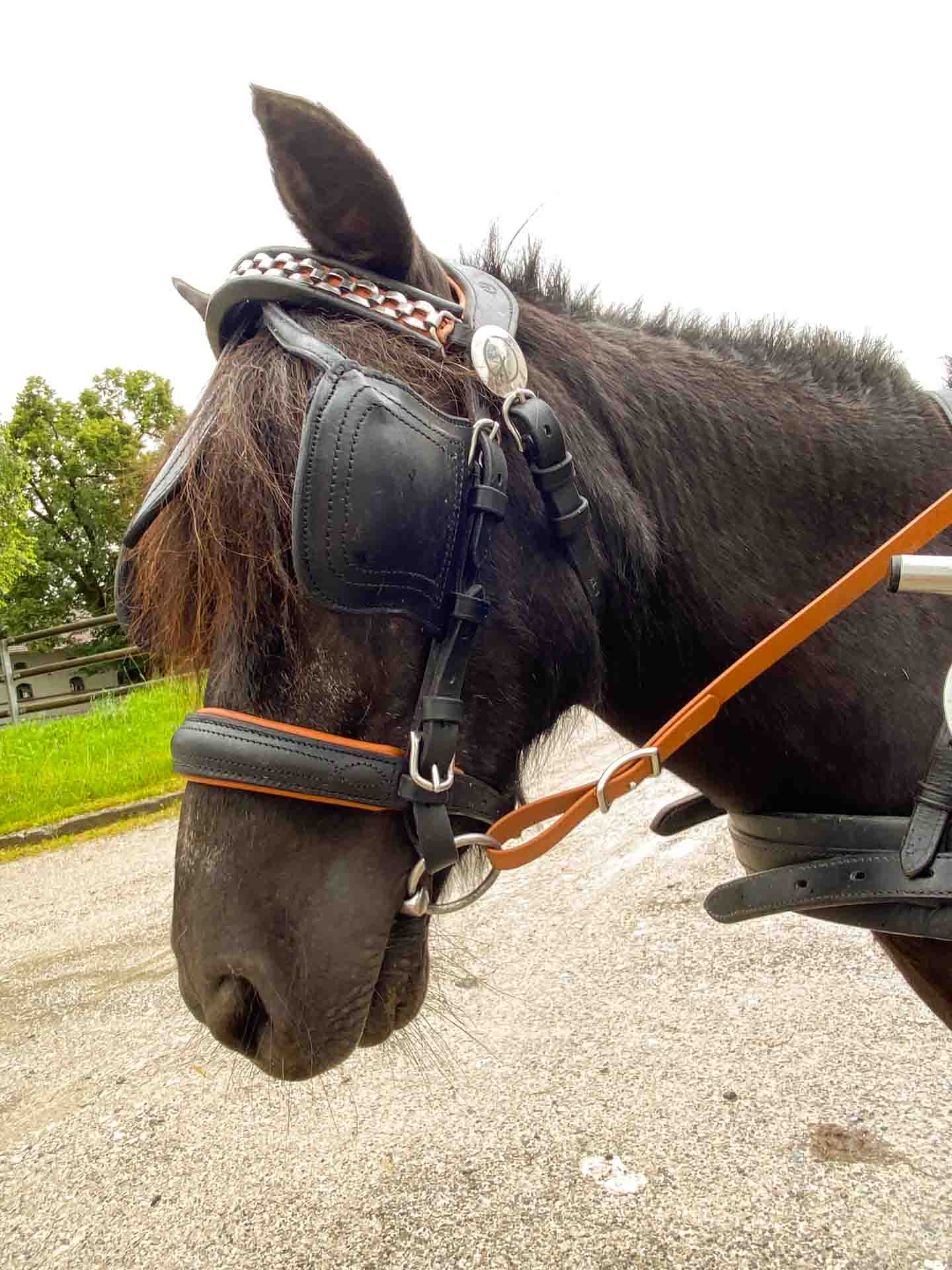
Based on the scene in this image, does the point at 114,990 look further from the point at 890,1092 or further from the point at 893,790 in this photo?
the point at 893,790

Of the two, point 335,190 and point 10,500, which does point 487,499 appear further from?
point 10,500

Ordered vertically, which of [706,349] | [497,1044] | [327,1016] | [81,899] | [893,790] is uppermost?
[706,349]

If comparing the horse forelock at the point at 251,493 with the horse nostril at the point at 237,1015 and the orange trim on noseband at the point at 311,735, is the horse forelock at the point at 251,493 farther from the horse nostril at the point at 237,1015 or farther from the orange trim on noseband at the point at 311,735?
the horse nostril at the point at 237,1015

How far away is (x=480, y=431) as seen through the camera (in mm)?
1182

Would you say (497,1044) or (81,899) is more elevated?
(497,1044)

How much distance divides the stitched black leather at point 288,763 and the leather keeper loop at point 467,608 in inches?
8.5

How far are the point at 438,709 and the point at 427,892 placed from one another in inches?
12.1

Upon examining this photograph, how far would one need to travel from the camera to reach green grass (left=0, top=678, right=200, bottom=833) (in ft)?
21.5

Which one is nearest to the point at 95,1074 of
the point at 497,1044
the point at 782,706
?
the point at 497,1044

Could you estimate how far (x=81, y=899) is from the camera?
4785mm

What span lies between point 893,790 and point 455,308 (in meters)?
1.07

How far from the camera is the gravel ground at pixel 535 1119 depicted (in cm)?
210

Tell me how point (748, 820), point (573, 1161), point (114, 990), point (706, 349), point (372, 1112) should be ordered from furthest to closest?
point (114, 990) < point (372, 1112) < point (573, 1161) < point (706, 349) < point (748, 820)

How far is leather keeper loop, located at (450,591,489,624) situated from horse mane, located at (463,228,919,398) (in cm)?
70
